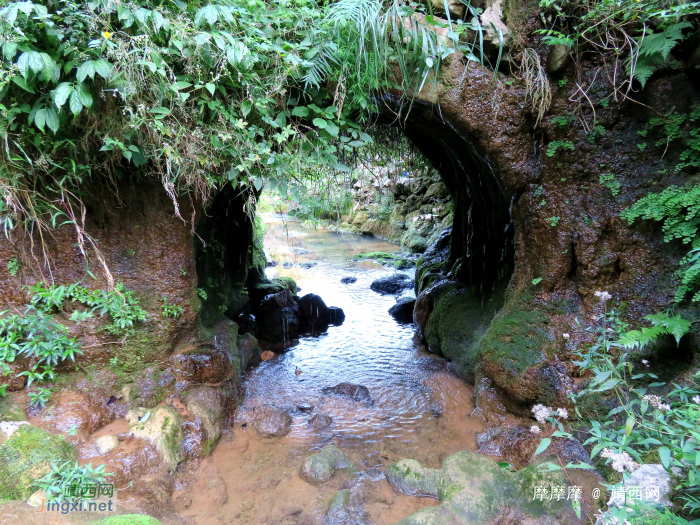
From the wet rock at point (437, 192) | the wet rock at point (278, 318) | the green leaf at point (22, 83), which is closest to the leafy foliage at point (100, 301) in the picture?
the green leaf at point (22, 83)

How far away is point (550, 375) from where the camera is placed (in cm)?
414

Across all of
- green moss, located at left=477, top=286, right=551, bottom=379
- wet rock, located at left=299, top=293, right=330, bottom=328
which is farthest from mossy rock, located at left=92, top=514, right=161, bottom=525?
wet rock, located at left=299, top=293, right=330, bottom=328

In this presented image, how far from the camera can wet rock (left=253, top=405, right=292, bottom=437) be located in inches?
181

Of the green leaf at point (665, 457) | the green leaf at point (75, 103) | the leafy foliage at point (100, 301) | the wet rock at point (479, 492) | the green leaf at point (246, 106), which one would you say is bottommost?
the wet rock at point (479, 492)

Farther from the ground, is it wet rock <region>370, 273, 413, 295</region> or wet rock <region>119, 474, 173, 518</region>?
wet rock <region>370, 273, 413, 295</region>

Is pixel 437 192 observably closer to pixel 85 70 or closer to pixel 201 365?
pixel 201 365

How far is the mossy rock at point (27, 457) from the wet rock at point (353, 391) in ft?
10.4

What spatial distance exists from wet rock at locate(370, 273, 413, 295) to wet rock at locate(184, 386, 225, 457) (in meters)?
7.71

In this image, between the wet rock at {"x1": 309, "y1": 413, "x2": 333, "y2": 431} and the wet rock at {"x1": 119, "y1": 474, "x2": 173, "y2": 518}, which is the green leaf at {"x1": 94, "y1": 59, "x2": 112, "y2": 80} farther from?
the wet rock at {"x1": 309, "y1": 413, "x2": 333, "y2": 431}

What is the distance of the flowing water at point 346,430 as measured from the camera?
352 cm

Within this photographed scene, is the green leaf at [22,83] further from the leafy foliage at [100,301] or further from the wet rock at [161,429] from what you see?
the wet rock at [161,429]

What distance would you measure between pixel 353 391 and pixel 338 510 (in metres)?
2.21

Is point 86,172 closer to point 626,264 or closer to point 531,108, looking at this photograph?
point 531,108

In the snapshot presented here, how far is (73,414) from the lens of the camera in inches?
143
